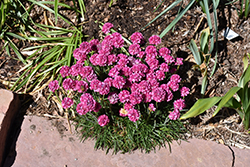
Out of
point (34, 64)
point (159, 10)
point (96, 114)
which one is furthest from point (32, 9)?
point (96, 114)

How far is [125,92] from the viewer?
2.12 meters

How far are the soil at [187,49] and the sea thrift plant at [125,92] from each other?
1.13 feet

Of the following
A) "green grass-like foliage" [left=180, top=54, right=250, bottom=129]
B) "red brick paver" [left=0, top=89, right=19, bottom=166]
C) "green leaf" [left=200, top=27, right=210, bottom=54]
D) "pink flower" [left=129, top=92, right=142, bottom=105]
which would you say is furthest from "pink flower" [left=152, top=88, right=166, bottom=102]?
"red brick paver" [left=0, top=89, right=19, bottom=166]

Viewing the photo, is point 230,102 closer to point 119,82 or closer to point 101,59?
point 119,82

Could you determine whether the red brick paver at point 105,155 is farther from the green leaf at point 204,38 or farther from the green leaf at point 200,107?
the green leaf at point 204,38

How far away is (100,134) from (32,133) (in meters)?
0.77

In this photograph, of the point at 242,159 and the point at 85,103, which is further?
the point at 242,159

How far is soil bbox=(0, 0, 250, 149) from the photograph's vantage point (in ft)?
8.77

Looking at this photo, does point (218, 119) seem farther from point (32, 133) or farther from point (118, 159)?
point (32, 133)

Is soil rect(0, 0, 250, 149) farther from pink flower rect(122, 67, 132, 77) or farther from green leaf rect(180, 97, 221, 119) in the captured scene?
pink flower rect(122, 67, 132, 77)

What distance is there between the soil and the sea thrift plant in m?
0.35

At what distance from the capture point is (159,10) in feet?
10.8

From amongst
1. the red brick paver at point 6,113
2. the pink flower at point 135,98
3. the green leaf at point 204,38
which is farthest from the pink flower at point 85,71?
the green leaf at point 204,38

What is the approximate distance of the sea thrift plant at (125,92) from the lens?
212 cm
